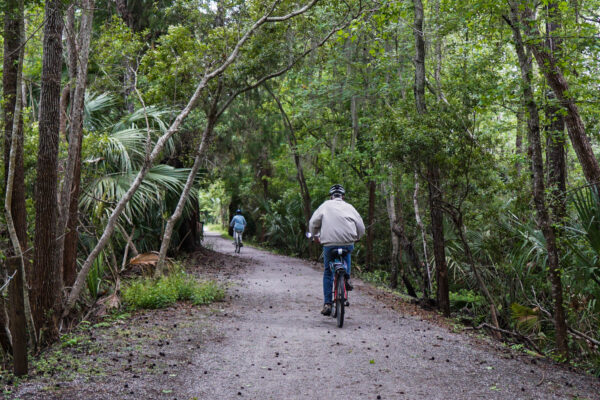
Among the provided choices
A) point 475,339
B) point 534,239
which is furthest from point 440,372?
point 534,239

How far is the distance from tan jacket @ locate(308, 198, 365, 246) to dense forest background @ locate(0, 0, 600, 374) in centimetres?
184

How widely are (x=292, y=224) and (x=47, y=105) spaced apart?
61.3 ft

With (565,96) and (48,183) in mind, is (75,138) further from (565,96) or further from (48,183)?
(565,96)

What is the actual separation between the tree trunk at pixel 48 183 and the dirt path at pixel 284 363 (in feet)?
1.96

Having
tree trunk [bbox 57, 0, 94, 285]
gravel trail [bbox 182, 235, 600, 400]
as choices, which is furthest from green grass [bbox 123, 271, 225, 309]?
tree trunk [bbox 57, 0, 94, 285]

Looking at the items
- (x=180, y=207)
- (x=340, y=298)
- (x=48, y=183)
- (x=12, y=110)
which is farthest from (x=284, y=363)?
(x=180, y=207)

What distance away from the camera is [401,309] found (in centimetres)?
1043

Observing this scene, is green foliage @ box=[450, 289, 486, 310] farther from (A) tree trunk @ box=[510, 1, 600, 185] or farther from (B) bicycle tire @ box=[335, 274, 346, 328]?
(B) bicycle tire @ box=[335, 274, 346, 328]

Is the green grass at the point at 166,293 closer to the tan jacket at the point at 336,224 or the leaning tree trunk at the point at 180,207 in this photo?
the leaning tree trunk at the point at 180,207

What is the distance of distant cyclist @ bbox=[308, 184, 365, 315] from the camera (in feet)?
26.6

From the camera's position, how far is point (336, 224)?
8.13 meters

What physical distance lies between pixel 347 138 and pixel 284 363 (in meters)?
15.4

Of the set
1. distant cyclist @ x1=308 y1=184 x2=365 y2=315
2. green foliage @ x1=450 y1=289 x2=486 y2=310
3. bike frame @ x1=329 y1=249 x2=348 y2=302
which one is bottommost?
green foliage @ x1=450 y1=289 x2=486 y2=310

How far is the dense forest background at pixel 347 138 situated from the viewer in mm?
7051
